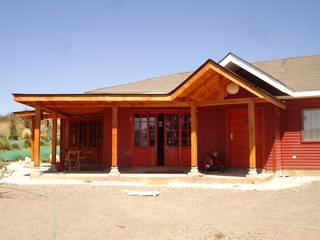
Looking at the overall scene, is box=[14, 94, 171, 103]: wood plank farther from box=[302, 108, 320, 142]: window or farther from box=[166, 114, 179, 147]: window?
box=[302, 108, 320, 142]: window

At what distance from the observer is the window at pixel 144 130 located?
49.7ft

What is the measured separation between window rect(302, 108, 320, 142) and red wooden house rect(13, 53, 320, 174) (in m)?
0.03

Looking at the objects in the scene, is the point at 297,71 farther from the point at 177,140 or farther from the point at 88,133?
the point at 88,133

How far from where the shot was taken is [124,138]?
50.1 feet

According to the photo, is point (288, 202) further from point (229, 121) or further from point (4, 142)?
point (4, 142)

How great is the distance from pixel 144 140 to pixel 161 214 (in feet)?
25.0

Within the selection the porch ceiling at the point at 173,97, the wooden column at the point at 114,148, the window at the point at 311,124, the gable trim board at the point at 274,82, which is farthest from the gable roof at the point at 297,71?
the wooden column at the point at 114,148

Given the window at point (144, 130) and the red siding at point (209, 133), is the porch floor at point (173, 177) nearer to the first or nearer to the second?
the red siding at point (209, 133)

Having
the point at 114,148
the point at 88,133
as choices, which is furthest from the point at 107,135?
the point at 88,133

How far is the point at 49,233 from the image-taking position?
618 centimetres

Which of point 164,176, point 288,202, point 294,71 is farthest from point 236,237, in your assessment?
point 294,71

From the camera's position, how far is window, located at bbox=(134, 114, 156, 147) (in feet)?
49.7

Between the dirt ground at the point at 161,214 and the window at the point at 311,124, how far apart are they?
2.81m

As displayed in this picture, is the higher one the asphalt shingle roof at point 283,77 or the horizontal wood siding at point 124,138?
the asphalt shingle roof at point 283,77
